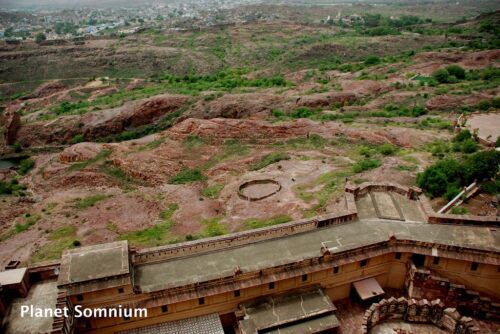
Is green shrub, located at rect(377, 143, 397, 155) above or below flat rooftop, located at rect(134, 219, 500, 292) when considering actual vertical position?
below

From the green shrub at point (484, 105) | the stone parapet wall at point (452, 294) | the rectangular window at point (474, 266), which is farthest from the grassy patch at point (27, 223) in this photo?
the green shrub at point (484, 105)

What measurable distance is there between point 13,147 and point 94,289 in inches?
2224

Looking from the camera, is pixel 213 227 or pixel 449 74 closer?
pixel 213 227

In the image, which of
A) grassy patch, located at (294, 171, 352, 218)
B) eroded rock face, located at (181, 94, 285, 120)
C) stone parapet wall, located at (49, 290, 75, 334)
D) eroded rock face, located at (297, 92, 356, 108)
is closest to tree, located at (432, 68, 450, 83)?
eroded rock face, located at (297, 92, 356, 108)

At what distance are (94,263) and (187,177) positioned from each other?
25295 millimetres

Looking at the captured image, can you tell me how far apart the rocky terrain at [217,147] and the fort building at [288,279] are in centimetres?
966

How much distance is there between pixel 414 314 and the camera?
18.9 metres

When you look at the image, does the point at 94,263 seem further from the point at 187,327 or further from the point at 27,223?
the point at 27,223

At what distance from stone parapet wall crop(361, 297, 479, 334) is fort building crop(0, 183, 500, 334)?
0.05m

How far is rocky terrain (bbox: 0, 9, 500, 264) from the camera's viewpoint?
117ft

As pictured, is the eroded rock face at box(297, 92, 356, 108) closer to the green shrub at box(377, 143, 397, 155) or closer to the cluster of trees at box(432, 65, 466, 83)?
the cluster of trees at box(432, 65, 466, 83)

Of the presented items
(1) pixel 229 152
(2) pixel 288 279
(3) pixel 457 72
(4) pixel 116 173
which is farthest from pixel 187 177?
(3) pixel 457 72

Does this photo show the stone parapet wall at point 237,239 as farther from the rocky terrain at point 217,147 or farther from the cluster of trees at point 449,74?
the cluster of trees at point 449,74

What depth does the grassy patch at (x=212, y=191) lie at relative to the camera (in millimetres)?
40156
